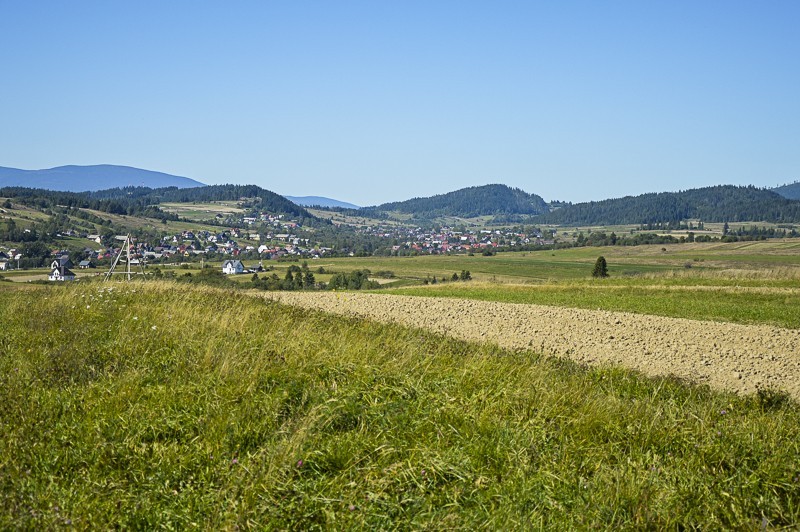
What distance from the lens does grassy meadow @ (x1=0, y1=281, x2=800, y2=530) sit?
16.4ft

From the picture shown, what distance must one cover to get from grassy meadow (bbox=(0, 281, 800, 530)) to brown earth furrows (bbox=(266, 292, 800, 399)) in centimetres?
340

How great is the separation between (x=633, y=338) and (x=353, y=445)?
1179 cm

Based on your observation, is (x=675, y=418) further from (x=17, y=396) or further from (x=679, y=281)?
(x=679, y=281)

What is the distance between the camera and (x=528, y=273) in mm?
74312

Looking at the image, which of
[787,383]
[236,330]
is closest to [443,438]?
[236,330]

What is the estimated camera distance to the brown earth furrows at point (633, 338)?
12656 millimetres

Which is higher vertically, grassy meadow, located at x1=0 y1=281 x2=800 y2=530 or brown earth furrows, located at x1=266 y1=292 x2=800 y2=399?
grassy meadow, located at x1=0 y1=281 x2=800 y2=530

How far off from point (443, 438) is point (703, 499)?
2.09m

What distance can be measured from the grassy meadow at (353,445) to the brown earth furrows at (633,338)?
11.1 ft

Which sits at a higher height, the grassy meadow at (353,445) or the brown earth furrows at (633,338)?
the grassy meadow at (353,445)

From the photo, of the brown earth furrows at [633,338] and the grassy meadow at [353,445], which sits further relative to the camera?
the brown earth furrows at [633,338]

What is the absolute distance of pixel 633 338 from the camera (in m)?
16.3

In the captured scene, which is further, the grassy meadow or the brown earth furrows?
the brown earth furrows

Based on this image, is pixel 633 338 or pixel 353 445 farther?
pixel 633 338
